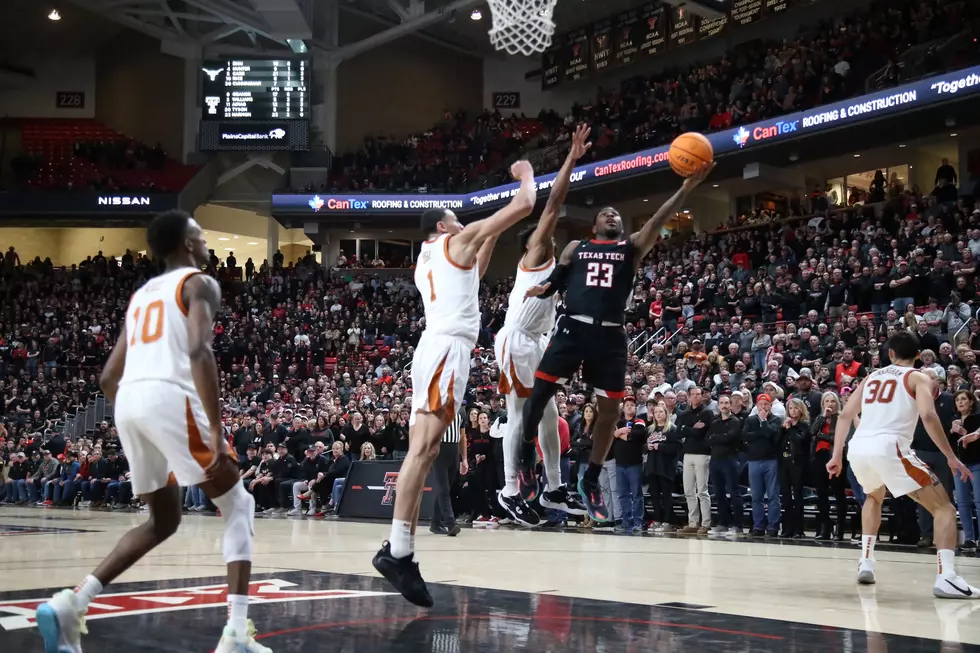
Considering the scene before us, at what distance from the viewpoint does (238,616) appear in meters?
4.35

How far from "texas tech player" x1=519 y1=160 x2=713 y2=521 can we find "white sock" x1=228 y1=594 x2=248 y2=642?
297cm

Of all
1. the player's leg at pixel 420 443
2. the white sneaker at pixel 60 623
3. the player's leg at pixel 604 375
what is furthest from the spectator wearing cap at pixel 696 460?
the white sneaker at pixel 60 623

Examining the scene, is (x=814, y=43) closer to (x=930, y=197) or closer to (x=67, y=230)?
(x=930, y=197)

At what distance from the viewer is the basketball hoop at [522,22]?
1216 centimetres

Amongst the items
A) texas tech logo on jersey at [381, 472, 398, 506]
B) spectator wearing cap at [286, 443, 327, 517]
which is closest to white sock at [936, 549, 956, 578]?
texas tech logo on jersey at [381, 472, 398, 506]

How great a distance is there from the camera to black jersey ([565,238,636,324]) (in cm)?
677

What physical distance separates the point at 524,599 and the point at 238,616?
8.67 feet

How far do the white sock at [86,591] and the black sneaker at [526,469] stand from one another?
331 cm

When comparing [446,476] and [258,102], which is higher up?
[258,102]

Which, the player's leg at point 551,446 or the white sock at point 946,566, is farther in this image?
the player's leg at point 551,446

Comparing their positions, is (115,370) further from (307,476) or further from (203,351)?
(307,476)

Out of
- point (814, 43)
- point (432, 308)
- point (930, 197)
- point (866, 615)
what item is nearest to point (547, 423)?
point (432, 308)

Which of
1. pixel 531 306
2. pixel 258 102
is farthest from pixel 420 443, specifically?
pixel 258 102

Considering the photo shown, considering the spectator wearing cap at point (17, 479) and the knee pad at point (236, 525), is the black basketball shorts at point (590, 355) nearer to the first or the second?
the knee pad at point (236, 525)
